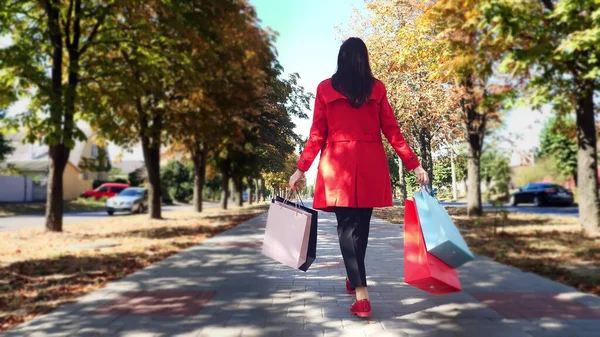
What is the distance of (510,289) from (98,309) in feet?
14.8

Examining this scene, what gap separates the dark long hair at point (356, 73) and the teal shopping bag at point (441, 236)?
938 millimetres

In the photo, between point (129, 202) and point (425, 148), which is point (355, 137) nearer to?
point (425, 148)

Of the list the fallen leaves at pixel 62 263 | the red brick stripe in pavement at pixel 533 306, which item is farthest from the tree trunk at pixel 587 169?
the fallen leaves at pixel 62 263

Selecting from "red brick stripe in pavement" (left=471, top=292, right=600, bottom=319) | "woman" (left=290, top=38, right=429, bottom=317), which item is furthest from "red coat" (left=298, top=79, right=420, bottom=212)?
"red brick stripe in pavement" (left=471, top=292, right=600, bottom=319)

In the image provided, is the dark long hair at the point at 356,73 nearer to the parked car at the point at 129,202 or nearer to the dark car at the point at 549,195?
the dark car at the point at 549,195

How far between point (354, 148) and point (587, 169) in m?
Answer: 8.83

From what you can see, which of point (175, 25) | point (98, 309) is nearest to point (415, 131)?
point (98, 309)

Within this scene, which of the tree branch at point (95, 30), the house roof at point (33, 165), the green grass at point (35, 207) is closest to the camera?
the tree branch at point (95, 30)

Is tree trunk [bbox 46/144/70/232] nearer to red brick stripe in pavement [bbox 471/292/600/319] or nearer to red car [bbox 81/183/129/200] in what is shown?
red brick stripe in pavement [bbox 471/292/600/319]

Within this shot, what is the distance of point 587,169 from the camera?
10.6 m

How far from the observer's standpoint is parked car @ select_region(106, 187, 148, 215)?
28031 millimetres

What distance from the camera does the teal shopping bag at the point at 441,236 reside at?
3.53 meters

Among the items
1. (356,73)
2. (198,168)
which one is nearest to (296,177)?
(356,73)

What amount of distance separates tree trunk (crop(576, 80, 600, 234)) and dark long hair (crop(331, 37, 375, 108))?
27.3 ft
